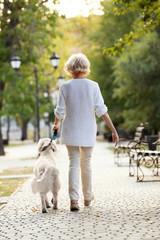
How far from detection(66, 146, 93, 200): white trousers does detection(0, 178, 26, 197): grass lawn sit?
2554 millimetres

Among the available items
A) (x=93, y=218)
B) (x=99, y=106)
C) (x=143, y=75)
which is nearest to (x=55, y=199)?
(x=93, y=218)

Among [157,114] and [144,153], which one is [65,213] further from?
[157,114]

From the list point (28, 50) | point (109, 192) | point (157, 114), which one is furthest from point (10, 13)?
point (109, 192)

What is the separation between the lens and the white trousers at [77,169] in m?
6.79

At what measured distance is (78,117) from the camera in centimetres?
684

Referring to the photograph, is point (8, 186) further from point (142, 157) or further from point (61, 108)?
point (61, 108)

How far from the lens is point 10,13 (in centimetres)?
2206

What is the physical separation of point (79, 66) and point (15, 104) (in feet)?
59.8

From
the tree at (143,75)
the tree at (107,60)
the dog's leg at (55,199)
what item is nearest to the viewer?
the dog's leg at (55,199)

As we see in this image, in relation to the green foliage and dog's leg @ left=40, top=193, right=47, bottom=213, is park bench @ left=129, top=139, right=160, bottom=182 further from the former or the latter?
the green foliage

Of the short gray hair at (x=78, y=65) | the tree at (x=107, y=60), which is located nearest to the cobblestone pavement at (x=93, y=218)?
the short gray hair at (x=78, y=65)

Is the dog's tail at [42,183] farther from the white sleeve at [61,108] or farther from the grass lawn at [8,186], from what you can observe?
the grass lawn at [8,186]

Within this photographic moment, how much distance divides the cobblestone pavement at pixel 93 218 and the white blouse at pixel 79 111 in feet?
3.33

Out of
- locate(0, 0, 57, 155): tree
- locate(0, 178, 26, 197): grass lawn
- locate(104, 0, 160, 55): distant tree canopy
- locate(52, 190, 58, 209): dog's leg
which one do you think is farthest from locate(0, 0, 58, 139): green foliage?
locate(52, 190, 58, 209): dog's leg
